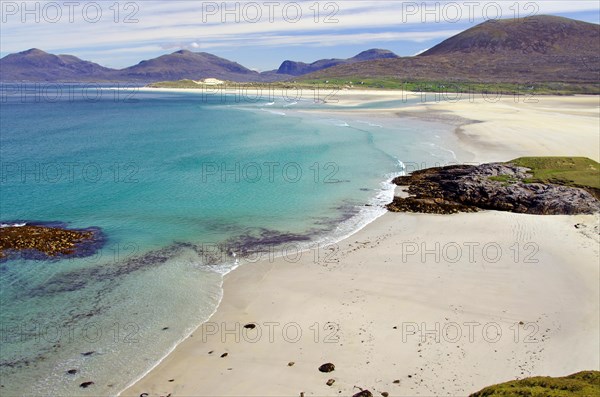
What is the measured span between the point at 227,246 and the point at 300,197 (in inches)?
383

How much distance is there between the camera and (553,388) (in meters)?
9.49

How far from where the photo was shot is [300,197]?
32406 mm

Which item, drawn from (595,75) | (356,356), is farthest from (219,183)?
(595,75)

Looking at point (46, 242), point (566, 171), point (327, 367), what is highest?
point (566, 171)

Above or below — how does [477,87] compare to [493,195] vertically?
above

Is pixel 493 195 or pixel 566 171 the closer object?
pixel 493 195

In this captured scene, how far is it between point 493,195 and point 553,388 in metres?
21.7

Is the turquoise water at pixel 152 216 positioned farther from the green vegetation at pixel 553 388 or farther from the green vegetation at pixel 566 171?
the green vegetation at pixel 553 388

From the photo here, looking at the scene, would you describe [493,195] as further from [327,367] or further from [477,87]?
[477,87]

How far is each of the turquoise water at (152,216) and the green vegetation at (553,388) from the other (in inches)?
395

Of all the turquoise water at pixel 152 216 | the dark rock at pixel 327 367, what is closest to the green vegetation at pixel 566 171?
the turquoise water at pixel 152 216

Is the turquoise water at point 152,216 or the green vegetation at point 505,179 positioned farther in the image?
the green vegetation at point 505,179

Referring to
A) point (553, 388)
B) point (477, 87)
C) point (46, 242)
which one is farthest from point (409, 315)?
point (477, 87)

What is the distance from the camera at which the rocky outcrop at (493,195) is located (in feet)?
90.5
